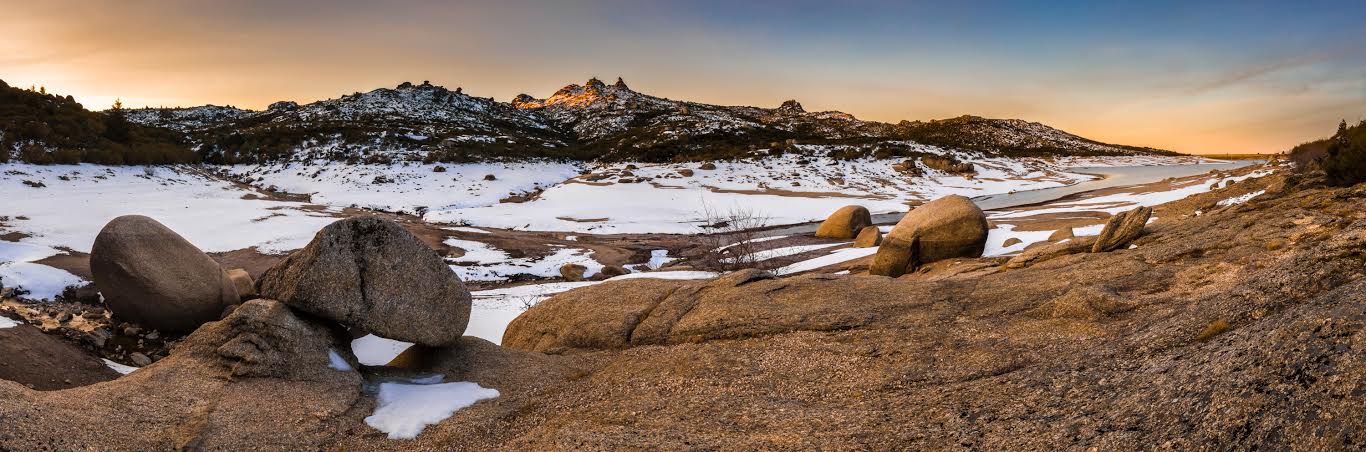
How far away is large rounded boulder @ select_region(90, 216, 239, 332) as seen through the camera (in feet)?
37.9

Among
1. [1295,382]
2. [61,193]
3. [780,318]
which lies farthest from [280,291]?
[61,193]

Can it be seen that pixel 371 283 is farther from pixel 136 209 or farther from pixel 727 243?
pixel 136 209

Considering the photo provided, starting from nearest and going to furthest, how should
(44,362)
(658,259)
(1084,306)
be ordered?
(1084,306)
(44,362)
(658,259)

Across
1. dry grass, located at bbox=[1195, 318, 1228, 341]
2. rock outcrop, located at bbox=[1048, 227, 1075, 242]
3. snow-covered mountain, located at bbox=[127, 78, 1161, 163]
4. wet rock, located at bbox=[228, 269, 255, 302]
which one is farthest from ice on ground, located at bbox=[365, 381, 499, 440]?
snow-covered mountain, located at bbox=[127, 78, 1161, 163]

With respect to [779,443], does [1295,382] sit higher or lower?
higher

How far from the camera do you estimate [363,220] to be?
830 centimetres

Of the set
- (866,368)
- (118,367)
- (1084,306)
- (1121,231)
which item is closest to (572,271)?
(118,367)

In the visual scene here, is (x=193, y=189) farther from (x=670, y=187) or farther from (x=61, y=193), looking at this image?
(x=670, y=187)

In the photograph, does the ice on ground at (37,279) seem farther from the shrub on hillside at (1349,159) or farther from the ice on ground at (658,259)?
the shrub on hillside at (1349,159)

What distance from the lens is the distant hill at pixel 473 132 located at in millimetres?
53812

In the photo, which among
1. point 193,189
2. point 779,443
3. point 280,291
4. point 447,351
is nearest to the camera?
point 779,443

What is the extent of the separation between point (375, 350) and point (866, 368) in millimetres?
8162

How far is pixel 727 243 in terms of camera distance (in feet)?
87.9

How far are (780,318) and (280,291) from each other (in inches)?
259
